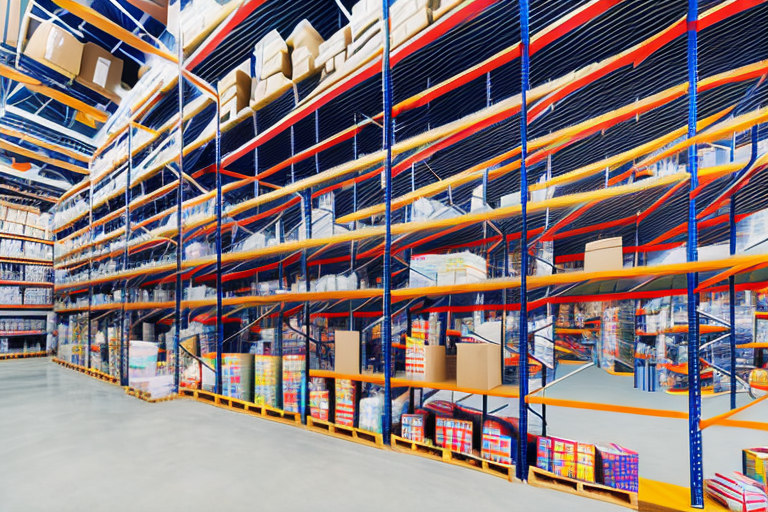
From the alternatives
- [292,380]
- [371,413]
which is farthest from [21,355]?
[371,413]

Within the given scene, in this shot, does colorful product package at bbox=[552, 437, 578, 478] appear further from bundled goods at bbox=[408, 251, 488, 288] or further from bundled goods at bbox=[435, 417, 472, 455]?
bundled goods at bbox=[408, 251, 488, 288]

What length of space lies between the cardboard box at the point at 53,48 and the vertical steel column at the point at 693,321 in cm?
777

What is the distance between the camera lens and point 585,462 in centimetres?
259

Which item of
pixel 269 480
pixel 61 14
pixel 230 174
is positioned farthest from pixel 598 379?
pixel 61 14

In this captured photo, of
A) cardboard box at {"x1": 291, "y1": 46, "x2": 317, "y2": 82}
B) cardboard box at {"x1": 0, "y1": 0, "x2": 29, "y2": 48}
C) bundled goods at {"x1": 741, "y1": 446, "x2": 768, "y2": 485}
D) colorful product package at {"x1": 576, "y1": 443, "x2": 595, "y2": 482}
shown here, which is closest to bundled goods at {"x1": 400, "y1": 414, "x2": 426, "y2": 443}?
colorful product package at {"x1": 576, "y1": 443, "x2": 595, "y2": 482}

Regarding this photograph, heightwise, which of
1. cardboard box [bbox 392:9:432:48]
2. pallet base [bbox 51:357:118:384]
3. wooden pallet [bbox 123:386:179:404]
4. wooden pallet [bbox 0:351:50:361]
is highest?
cardboard box [bbox 392:9:432:48]

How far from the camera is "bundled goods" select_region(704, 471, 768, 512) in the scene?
2145 millimetres

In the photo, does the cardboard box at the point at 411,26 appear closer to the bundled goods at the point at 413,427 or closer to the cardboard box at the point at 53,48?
the bundled goods at the point at 413,427

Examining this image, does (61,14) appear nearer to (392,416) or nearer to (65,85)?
(65,85)

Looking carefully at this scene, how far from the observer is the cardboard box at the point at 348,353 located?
3.74m

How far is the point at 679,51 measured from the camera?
3.01 m

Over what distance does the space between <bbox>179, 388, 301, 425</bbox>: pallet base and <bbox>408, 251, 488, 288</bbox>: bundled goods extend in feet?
6.52

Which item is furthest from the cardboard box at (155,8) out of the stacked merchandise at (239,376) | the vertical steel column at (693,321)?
the vertical steel column at (693,321)

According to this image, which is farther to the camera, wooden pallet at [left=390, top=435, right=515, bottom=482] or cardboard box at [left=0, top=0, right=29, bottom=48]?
cardboard box at [left=0, top=0, right=29, bottom=48]
